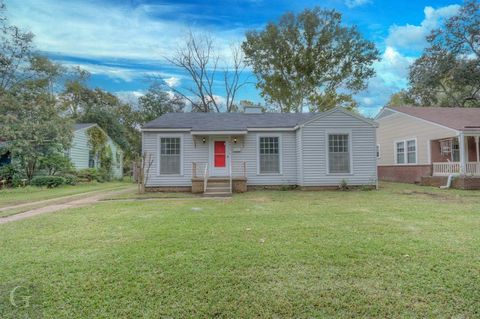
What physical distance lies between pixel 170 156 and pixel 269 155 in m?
4.52

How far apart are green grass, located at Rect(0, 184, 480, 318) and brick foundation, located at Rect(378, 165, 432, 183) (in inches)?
405

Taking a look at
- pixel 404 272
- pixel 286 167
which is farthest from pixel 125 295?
pixel 286 167

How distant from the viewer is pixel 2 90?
52.3 ft

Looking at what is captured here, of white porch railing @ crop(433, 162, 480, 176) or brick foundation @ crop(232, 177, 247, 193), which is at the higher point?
white porch railing @ crop(433, 162, 480, 176)

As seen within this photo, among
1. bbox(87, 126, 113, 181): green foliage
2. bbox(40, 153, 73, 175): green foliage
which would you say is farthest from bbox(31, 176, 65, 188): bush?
bbox(87, 126, 113, 181): green foliage

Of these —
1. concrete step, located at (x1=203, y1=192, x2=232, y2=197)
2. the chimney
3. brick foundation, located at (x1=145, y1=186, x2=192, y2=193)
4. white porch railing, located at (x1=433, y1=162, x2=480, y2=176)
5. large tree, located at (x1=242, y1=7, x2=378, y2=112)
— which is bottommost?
concrete step, located at (x1=203, y1=192, x2=232, y2=197)

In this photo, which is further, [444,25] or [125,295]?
[444,25]

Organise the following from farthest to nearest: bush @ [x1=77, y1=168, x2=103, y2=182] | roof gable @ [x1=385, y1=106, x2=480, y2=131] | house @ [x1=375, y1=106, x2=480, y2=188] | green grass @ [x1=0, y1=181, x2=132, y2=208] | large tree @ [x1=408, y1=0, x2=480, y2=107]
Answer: large tree @ [x1=408, y1=0, x2=480, y2=107]
bush @ [x1=77, y1=168, x2=103, y2=182]
roof gable @ [x1=385, y1=106, x2=480, y2=131]
house @ [x1=375, y1=106, x2=480, y2=188]
green grass @ [x1=0, y1=181, x2=132, y2=208]

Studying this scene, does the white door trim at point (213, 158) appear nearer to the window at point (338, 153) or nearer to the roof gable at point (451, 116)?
the window at point (338, 153)

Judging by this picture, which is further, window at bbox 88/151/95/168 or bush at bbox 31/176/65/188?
window at bbox 88/151/95/168

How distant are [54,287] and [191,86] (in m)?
25.4

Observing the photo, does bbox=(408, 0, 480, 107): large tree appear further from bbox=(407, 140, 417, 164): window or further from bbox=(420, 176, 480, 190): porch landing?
bbox=(420, 176, 480, 190): porch landing

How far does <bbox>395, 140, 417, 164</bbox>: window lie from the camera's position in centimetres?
1555

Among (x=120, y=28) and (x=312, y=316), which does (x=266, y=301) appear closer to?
(x=312, y=316)
